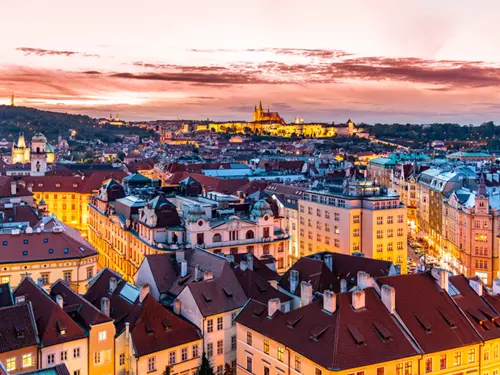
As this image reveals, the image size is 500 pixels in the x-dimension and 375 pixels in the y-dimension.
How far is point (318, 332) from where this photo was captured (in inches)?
1518

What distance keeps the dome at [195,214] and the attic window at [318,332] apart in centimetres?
3304

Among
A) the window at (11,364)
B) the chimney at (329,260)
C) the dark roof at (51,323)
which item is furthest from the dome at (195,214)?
the window at (11,364)

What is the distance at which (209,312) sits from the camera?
47.3 m

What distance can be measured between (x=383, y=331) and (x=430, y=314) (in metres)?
4.96

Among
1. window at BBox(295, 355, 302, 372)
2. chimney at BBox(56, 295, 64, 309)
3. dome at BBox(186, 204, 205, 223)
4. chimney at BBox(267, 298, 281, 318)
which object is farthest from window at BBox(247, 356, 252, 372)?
dome at BBox(186, 204, 205, 223)

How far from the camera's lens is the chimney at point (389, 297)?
4069cm

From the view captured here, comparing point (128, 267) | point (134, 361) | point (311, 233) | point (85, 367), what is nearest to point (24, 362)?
point (85, 367)

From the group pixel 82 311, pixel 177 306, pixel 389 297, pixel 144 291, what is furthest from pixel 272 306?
pixel 82 311

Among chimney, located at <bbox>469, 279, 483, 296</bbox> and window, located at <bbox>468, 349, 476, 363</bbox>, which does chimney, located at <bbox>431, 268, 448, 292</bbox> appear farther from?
window, located at <bbox>468, 349, 476, 363</bbox>

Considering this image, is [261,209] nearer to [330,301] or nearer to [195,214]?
[195,214]

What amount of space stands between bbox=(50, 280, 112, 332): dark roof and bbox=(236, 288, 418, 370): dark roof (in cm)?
1228

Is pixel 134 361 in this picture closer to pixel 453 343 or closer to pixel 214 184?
pixel 453 343

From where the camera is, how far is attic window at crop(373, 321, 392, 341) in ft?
127

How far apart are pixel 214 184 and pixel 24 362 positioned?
8838 cm
